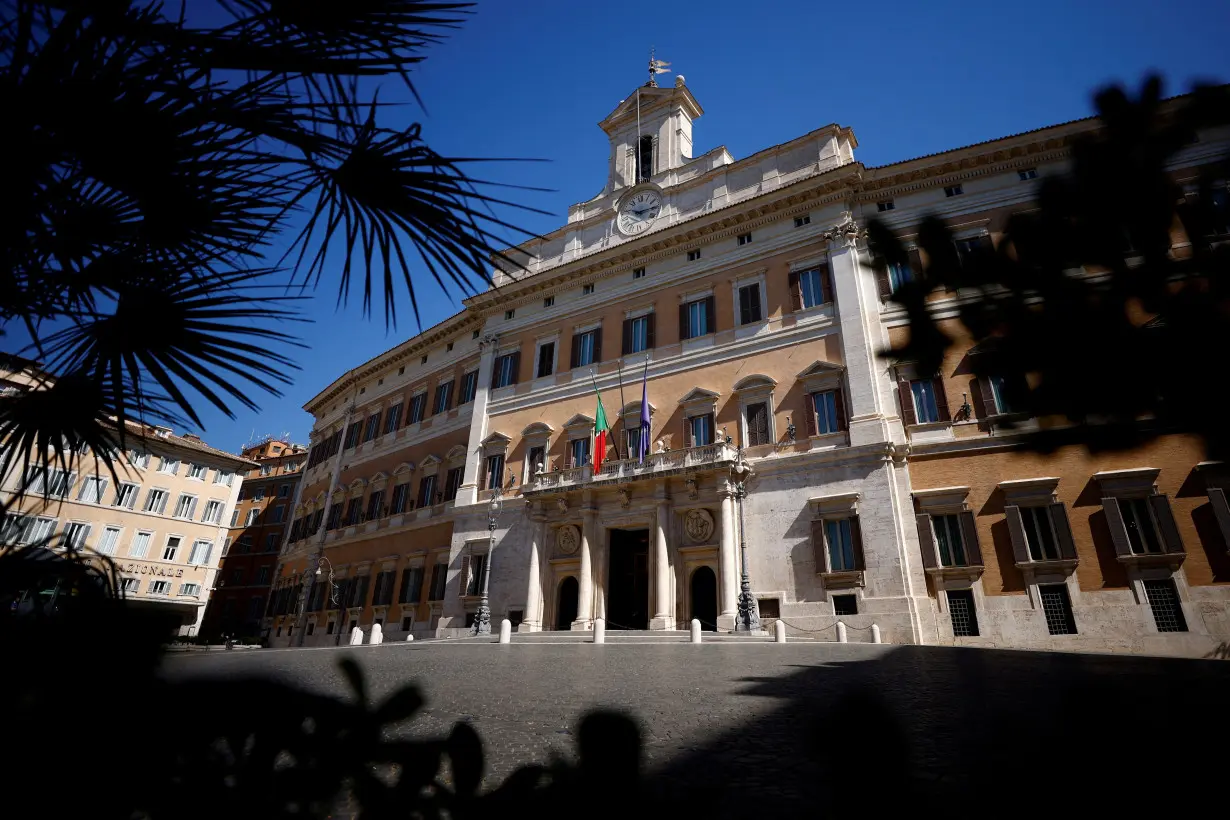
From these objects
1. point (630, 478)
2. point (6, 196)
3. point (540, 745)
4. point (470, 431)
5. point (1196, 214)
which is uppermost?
point (470, 431)

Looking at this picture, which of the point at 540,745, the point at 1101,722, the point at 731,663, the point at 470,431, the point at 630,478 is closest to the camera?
the point at 1101,722

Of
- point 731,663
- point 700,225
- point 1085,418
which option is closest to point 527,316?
point 700,225

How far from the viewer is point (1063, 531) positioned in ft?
47.7

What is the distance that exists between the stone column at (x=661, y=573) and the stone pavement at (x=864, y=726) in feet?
34.6

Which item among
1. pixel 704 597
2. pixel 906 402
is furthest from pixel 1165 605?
pixel 704 597

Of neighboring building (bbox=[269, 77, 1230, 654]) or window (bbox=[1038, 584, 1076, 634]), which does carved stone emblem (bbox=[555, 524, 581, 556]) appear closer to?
neighboring building (bbox=[269, 77, 1230, 654])

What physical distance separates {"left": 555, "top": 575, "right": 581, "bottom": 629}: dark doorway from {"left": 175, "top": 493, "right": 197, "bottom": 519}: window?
1029 inches

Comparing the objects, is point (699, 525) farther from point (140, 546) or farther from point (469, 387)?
point (140, 546)

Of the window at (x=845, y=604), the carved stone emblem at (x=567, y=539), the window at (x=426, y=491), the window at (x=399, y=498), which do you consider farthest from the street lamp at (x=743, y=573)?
the window at (x=399, y=498)

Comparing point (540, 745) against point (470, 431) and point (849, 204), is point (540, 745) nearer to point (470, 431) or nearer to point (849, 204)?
point (849, 204)

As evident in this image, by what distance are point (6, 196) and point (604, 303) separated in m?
22.8

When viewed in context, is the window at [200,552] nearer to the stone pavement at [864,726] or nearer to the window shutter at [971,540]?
the stone pavement at [864,726]

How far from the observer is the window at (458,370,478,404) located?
89.2ft

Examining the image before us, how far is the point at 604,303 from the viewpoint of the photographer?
2430 centimetres
